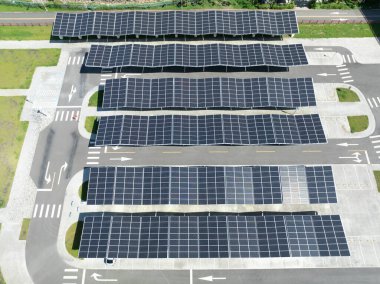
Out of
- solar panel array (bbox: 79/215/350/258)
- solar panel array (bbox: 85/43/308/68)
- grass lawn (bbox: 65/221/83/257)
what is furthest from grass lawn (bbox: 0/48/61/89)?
solar panel array (bbox: 79/215/350/258)

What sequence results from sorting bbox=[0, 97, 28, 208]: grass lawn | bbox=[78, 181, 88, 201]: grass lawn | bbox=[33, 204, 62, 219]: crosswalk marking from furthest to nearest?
1. bbox=[0, 97, 28, 208]: grass lawn
2. bbox=[78, 181, 88, 201]: grass lawn
3. bbox=[33, 204, 62, 219]: crosswalk marking

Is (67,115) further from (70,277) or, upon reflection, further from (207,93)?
(70,277)

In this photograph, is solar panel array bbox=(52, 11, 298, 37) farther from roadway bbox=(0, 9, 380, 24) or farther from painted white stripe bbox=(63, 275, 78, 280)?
painted white stripe bbox=(63, 275, 78, 280)

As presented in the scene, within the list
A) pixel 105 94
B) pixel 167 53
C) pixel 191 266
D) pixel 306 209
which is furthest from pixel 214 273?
pixel 167 53

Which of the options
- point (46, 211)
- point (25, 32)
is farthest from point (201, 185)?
point (25, 32)

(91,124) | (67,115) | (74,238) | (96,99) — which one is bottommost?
(74,238)

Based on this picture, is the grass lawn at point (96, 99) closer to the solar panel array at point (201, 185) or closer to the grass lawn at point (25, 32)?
→ the solar panel array at point (201, 185)
